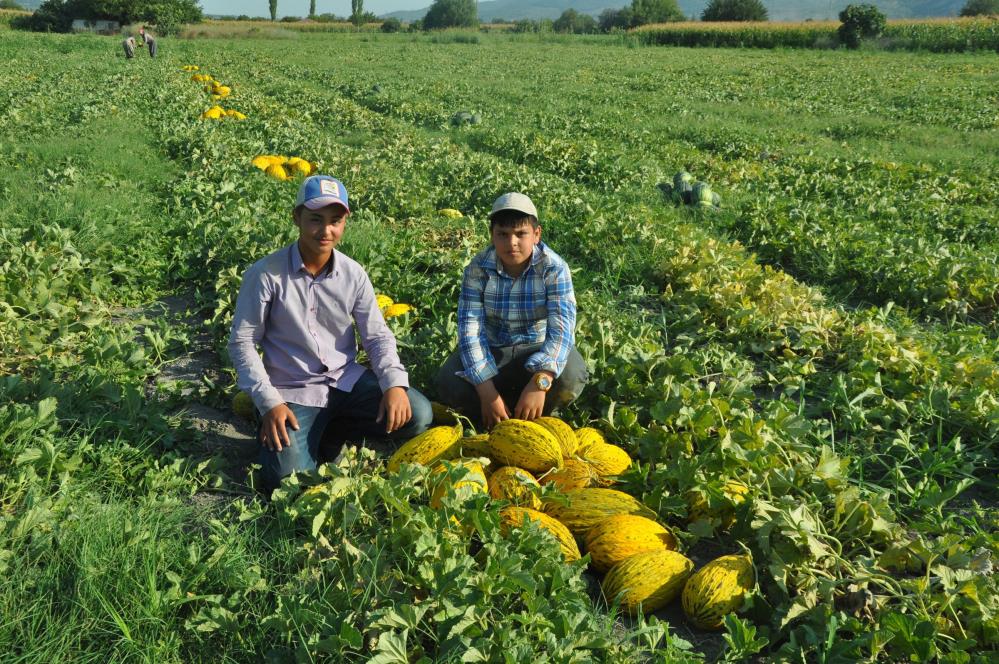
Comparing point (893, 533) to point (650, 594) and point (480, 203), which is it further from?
point (480, 203)

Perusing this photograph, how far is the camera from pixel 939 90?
65.7 ft

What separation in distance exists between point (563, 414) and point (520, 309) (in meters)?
0.64

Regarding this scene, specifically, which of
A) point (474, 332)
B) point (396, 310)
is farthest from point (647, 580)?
point (396, 310)

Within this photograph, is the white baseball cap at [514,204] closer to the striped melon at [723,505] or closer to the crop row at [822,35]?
the striped melon at [723,505]

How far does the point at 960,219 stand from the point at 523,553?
757 centimetres

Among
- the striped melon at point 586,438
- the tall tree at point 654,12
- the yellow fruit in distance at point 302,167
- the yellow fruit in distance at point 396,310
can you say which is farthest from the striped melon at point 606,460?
the tall tree at point 654,12

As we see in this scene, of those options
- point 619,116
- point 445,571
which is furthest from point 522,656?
point 619,116

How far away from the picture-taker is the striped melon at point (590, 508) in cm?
297

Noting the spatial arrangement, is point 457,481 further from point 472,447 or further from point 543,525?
point 472,447

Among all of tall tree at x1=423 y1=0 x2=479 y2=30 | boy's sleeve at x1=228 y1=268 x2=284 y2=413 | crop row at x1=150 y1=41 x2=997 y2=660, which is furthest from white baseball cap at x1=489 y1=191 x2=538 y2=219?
tall tree at x1=423 y1=0 x2=479 y2=30

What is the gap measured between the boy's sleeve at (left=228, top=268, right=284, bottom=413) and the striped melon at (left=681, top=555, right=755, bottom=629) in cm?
205

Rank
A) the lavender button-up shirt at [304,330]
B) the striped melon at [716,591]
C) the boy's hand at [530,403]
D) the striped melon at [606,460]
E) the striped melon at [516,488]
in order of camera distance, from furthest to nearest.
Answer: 1. the boy's hand at [530,403]
2. the lavender button-up shirt at [304,330]
3. the striped melon at [606,460]
4. the striped melon at [516,488]
5. the striped melon at [716,591]

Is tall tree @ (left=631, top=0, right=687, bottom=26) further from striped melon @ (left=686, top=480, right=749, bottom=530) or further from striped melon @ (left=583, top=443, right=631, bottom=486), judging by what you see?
striped melon @ (left=686, top=480, right=749, bottom=530)

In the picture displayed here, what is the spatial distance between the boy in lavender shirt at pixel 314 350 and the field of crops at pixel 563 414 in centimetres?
37
